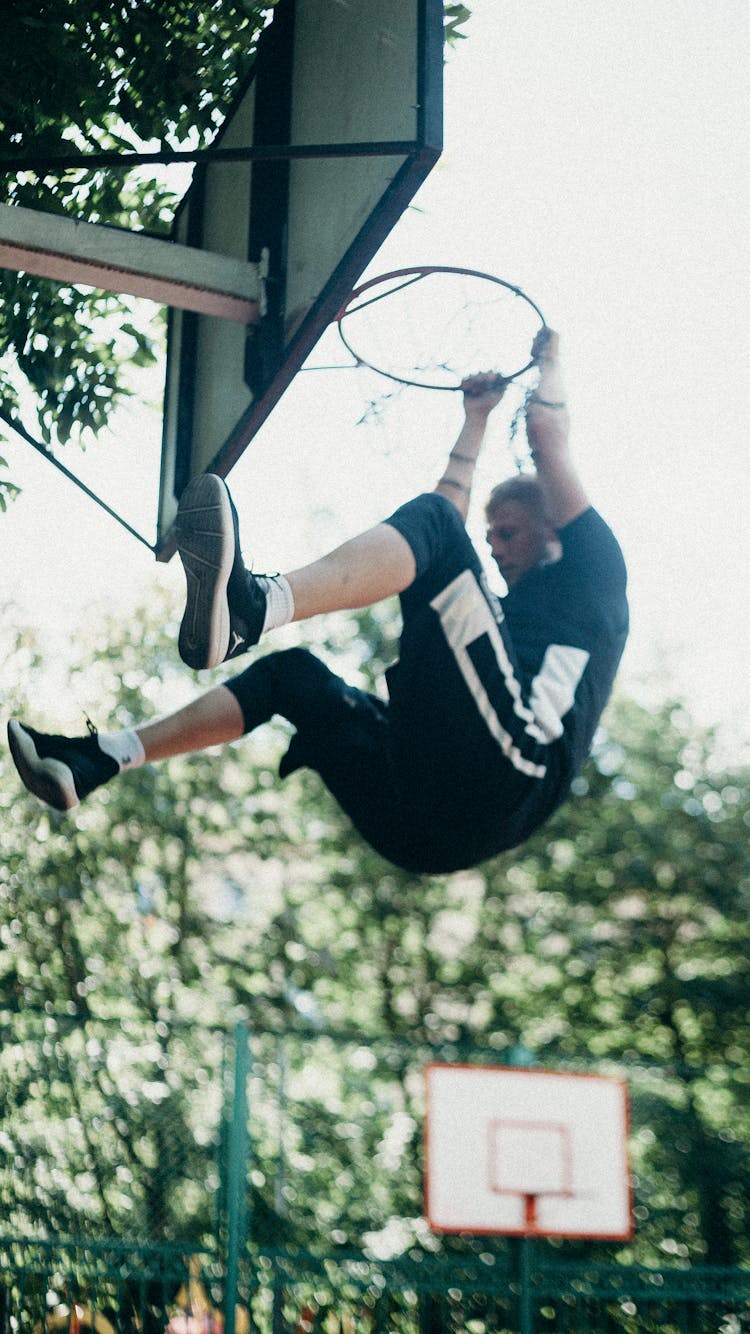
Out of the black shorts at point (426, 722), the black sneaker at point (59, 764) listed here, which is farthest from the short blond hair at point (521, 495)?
the black sneaker at point (59, 764)

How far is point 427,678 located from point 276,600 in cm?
41

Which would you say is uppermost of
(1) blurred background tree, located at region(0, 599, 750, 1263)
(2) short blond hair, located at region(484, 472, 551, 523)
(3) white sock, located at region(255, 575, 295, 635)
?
(2) short blond hair, located at region(484, 472, 551, 523)

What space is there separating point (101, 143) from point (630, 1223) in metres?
6.47

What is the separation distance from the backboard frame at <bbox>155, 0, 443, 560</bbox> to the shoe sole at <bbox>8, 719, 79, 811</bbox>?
84 centimetres

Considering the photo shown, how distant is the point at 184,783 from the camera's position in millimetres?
9141

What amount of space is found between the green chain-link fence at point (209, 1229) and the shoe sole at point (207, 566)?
4631 mm

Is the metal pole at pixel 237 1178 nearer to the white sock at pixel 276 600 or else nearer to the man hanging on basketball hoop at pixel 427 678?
the man hanging on basketball hoop at pixel 427 678

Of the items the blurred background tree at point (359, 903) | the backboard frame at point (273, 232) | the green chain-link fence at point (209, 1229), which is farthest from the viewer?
the blurred background tree at point (359, 903)

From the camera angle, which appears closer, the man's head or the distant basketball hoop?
the man's head

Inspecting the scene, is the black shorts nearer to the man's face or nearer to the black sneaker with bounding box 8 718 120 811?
the black sneaker with bounding box 8 718 120 811

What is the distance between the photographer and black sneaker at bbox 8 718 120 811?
2314 mm

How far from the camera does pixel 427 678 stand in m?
2.27

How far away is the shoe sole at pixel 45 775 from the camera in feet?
7.57

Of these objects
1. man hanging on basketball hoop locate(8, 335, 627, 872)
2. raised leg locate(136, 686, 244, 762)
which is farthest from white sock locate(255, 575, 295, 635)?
raised leg locate(136, 686, 244, 762)
